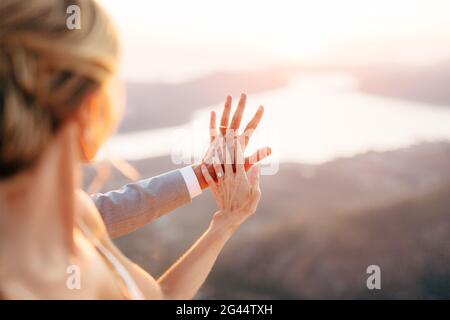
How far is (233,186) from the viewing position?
4.51ft

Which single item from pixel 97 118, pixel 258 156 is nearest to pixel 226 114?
pixel 258 156

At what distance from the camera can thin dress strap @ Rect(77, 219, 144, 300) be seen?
3.33 feet

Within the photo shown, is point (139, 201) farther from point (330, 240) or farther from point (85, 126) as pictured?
point (330, 240)

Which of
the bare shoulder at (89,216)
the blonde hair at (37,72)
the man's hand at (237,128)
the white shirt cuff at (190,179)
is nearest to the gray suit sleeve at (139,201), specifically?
the white shirt cuff at (190,179)

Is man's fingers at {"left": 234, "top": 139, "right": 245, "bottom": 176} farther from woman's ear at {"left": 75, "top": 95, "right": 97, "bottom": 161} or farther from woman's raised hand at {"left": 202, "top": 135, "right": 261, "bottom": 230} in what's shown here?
woman's ear at {"left": 75, "top": 95, "right": 97, "bottom": 161}

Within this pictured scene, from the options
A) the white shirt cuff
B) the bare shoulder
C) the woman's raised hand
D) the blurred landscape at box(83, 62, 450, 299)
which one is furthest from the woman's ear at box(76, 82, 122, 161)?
the blurred landscape at box(83, 62, 450, 299)

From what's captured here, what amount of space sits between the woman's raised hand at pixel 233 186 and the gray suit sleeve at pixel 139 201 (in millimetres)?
187

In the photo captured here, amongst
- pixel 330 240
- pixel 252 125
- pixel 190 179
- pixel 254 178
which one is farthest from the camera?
pixel 330 240

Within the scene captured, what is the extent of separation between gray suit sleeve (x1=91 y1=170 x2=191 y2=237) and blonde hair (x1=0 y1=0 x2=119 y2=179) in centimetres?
76

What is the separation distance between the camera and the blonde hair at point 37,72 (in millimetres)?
732

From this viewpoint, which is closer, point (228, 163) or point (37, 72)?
point (37, 72)

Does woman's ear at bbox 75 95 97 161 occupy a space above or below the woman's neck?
above

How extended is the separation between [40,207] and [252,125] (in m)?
0.76

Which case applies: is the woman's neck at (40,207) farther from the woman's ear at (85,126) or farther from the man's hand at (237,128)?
the man's hand at (237,128)
